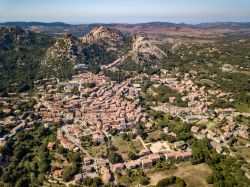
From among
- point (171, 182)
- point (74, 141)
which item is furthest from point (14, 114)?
point (171, 182)

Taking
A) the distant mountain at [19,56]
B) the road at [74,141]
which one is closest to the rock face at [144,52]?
the distant mountain at [19,56]

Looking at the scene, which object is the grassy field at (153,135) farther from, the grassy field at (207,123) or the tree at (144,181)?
the tree at (144,181)

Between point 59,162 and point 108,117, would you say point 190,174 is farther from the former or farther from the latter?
point 108,117

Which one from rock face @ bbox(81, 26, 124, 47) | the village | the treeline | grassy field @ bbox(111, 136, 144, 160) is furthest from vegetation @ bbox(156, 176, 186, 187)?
rock face @ bbox(81, 26, 124, 47)

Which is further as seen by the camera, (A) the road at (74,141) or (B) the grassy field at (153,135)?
(B) the grassy field at (153,135)

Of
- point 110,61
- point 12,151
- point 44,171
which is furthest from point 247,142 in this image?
point 110,61
